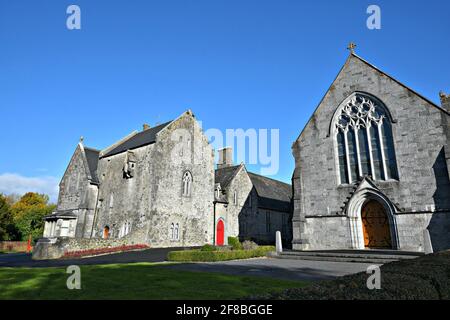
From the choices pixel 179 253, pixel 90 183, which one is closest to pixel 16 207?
pixel 90 183

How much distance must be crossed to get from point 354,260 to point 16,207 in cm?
6614

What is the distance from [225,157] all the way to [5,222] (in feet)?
107

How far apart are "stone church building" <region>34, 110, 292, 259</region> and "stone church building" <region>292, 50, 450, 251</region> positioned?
13.6 meters

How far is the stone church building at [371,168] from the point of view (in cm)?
1733

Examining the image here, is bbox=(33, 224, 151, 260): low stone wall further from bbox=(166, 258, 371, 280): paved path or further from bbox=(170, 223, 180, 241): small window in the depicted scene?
bbox=(166, 258, 371, 280): paved path

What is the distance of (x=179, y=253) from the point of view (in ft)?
56.5

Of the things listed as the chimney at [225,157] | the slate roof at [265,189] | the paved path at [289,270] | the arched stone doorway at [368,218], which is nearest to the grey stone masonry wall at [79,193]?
the slate roof at [265,189]

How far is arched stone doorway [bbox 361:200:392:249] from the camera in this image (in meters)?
18.9

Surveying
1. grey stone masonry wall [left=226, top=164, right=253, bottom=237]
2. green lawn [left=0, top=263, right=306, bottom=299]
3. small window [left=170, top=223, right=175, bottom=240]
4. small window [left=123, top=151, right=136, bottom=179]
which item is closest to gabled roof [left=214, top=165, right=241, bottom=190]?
grey stone masonry wall [left=226, top=164, right=253, bottom=237]

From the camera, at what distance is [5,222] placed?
4212cm

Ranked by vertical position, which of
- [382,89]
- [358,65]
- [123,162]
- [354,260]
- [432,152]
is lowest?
[354,260]

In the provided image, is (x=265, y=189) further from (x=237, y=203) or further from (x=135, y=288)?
(x=135, y=288)

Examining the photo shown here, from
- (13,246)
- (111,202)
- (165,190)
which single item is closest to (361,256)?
(165,190)
